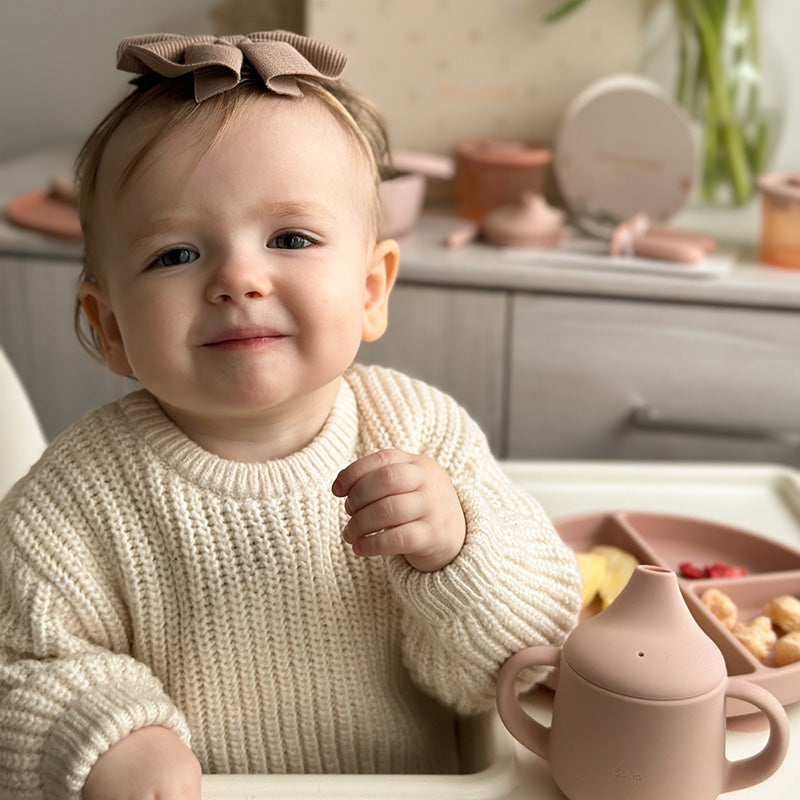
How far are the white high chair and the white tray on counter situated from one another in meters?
0.44

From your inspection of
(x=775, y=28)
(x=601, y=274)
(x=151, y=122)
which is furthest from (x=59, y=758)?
(x=775, y=28)

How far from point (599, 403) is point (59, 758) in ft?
4.03

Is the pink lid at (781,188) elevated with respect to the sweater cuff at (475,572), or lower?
lower

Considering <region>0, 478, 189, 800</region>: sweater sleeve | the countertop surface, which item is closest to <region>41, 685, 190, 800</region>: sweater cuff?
<region>0, 478, 189, 800</region>: sweater sleeve

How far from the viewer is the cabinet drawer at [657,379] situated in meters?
1.63

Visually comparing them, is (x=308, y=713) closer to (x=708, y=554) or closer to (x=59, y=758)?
(x=59, y=758)

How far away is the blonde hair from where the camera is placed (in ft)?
2.17

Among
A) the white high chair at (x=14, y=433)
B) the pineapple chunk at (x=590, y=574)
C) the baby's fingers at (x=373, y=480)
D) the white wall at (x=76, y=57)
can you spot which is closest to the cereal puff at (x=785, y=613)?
the pineapple chunk at (x=590, y=574)

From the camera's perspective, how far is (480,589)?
2.19ft

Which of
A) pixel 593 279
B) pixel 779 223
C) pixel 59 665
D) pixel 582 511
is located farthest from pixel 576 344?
pixel 59 665

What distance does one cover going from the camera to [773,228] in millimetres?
1699

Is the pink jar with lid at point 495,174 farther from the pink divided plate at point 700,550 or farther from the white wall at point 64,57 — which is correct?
the pink divided plate at point 700,550

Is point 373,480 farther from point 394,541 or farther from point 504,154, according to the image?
point 504,154

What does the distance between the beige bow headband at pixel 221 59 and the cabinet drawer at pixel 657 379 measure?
1.00 m
